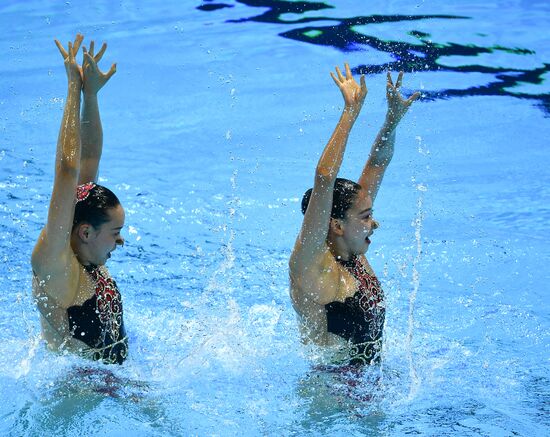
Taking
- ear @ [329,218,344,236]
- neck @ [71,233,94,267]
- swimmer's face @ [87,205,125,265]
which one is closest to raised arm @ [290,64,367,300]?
ear @ [329,218,344,236]

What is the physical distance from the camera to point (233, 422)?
3.81m

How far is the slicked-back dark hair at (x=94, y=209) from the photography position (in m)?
3.62

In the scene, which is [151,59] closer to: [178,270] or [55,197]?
[178,270]

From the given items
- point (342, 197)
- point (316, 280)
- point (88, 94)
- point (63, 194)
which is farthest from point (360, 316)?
point (88, 94)

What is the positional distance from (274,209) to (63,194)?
3.21 metres

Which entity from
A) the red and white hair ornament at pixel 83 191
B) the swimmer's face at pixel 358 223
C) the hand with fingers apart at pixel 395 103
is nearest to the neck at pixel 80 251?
the red and white hair ornament at pixel 83 191

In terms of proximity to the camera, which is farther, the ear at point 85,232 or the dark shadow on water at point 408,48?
the dark shadow on water at point 408,48

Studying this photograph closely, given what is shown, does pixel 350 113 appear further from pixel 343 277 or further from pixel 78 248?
pixel 78 248

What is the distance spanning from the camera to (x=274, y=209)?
6.45m

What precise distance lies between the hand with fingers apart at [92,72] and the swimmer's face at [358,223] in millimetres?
1146

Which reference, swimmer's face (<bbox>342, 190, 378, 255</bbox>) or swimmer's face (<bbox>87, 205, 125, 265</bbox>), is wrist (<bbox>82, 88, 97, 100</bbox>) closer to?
swimmer's face (<bbox>87, 205, 125, 265</bbox>)

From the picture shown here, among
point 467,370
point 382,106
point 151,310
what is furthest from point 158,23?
point 467,370

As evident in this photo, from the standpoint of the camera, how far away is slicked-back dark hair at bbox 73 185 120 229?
3615mm

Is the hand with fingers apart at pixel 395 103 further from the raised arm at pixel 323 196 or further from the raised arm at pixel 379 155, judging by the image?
the raised arm at pixel 323 196
